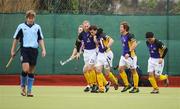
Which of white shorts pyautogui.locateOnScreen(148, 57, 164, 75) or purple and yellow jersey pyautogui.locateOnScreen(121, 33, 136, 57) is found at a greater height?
purple and yellow jersey pyautogui.locateOnScreen(121, 33, 136, 57)

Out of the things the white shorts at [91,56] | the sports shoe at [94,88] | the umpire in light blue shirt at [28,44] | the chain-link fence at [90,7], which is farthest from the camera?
the chain-link fence at [90,7]

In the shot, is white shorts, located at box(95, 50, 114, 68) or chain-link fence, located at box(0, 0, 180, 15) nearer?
white shorts, located at box(95, 50, 114, 68)

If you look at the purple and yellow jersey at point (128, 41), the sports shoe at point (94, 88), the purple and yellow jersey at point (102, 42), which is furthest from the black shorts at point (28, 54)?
the purple and yellow jersey at point (128, 41)

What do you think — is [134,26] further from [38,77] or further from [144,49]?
[38,77]

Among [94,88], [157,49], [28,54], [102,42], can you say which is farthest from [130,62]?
[28,54]

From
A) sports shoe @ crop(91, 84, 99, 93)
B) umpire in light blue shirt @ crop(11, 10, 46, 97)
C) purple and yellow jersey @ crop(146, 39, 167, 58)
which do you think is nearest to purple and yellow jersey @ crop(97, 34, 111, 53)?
sports shoe @ crop(91, 84, 99, 93)

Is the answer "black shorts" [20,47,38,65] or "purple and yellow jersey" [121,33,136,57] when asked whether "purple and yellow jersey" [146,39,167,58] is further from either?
"black shorts" [20,47,38,65]

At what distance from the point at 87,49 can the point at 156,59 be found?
1.91 meters

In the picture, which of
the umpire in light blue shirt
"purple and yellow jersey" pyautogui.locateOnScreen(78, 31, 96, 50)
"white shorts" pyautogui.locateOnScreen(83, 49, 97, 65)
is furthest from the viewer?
"white shorts" pyautogui.locateOnScreen(83, 49, 97, 65)

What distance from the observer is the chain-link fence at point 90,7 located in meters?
26.1

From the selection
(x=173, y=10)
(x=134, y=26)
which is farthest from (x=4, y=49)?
(x=173, y=10)

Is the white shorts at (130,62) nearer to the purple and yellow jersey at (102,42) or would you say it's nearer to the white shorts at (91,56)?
the purple and yellow jersey at (102,42)

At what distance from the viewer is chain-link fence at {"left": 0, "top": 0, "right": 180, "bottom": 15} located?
2608cm

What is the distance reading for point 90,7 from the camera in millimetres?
26719
